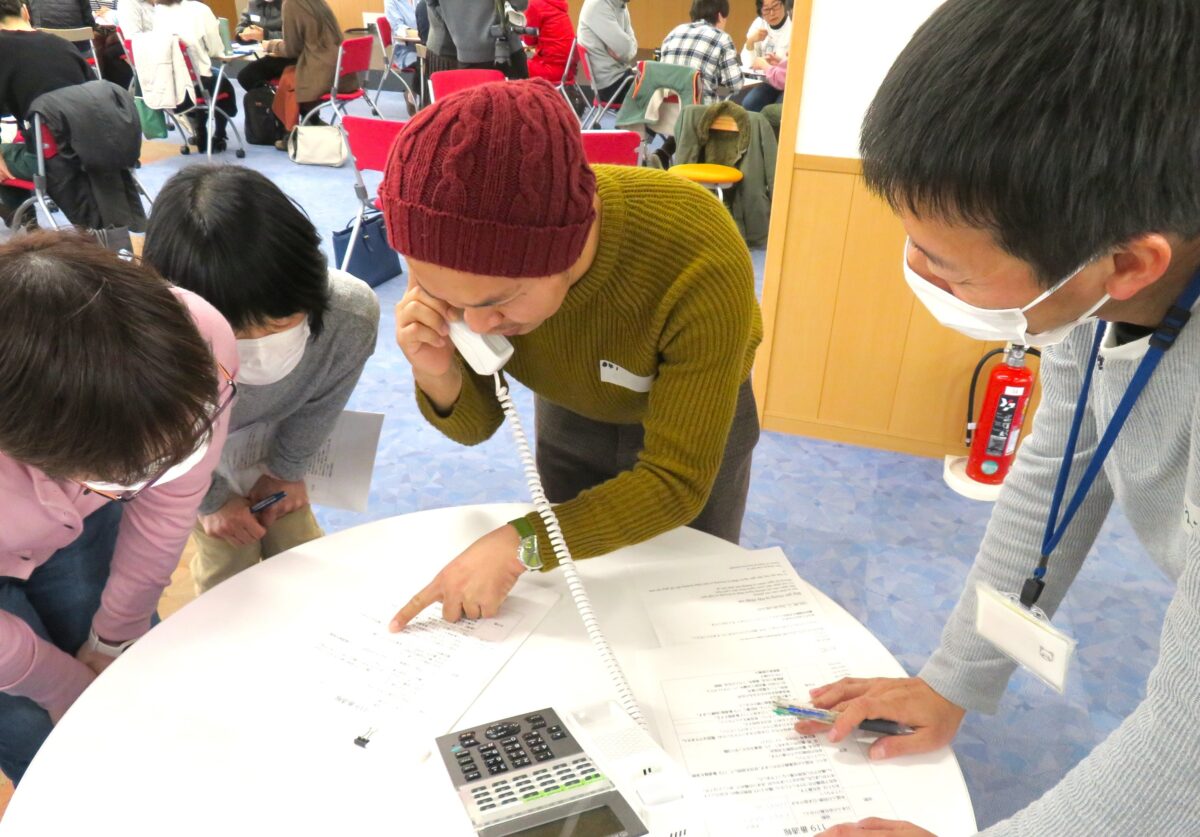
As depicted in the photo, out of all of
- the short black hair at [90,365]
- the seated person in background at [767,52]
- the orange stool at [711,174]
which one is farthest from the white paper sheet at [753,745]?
the seated person in background at [767,52]

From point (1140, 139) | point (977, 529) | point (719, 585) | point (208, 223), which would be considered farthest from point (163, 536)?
point (977, 529)

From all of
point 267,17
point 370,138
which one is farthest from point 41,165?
point 267,17

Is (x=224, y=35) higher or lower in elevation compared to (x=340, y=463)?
higher

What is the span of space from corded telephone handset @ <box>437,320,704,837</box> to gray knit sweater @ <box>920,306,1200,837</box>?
0.33 metres

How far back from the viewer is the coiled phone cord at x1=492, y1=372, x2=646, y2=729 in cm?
102

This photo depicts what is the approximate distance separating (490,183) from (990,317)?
1.68ft

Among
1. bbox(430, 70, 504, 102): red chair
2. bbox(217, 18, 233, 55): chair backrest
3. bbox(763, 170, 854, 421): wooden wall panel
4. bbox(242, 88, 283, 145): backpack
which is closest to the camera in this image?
bbox(763, 170, 854, 421): wooden wall panel

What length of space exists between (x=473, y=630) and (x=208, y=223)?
695 mm

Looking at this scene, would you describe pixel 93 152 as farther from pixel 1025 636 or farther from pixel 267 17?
pixel 267 17

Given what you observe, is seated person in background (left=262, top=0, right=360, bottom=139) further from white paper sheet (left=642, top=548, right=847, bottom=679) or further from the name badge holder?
the name badge holder

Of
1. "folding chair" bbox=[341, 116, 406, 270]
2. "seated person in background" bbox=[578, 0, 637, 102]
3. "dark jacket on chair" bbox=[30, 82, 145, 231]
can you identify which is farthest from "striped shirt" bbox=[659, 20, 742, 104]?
"dark jacket on chair" bbox=[30, 82, 145, 231]

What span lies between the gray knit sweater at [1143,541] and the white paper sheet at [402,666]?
53cm

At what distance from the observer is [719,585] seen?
123 cm

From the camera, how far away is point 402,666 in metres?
1.08
